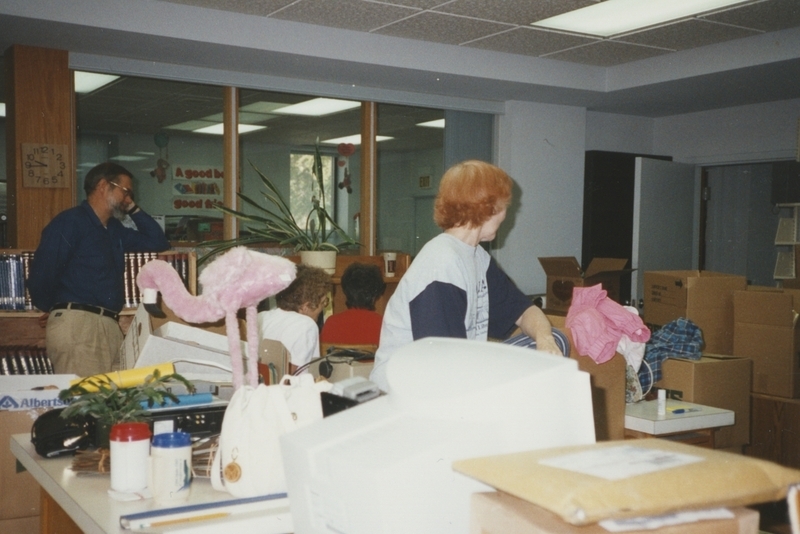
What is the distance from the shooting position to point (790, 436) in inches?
151

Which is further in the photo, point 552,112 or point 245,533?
point 552,112

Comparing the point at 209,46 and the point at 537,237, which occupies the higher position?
the point at 209,46

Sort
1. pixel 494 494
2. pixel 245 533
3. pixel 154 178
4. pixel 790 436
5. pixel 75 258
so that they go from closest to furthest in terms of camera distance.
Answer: pixel 494 494 → pixel 245 533 → pixel 75 258 → pixel 790 436 → pixel 154 178

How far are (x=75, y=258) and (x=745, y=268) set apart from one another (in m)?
6.13

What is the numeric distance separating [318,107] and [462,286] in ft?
12.6

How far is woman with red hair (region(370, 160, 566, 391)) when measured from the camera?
1860 mm

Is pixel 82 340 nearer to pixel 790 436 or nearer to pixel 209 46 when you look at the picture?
pixel 209 46

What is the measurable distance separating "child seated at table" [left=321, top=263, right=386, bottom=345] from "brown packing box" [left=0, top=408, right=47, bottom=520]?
144 centimetres

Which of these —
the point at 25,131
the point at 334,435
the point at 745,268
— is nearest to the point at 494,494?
the point at 334,435

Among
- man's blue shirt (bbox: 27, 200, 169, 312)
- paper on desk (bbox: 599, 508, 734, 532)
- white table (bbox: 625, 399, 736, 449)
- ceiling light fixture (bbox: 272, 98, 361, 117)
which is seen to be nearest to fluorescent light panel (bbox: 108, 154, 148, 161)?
ceiling light fixture (bbox: 272, 98, 361, 117)

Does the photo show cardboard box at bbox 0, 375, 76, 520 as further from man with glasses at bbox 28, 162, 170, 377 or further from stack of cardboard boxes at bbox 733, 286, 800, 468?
stack of cardboard boxes at bbox 733, 286, 800, 468

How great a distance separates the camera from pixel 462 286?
1.92 metres

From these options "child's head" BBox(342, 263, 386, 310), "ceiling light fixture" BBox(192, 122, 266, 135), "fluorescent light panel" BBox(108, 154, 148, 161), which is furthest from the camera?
"fluorescent light panel" BBox(108, 154, 148, 161)

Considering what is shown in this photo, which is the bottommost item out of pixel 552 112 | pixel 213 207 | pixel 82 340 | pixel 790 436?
pixel 790 436
